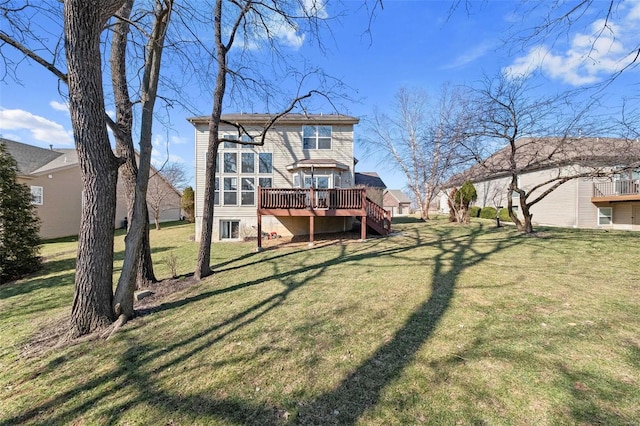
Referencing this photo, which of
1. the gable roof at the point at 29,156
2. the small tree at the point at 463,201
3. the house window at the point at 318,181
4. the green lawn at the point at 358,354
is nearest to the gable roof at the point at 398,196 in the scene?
the small tree at the point at 463,201

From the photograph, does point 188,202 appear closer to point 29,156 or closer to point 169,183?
point 169,183

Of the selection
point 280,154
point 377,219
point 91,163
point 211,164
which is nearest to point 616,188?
point 377,219

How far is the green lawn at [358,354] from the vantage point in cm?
238

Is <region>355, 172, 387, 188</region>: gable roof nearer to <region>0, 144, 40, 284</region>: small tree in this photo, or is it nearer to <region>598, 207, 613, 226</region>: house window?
<region>598, 207, 613, 226</region>: house window

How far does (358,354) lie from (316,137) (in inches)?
490

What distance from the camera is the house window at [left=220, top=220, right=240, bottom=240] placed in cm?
1423

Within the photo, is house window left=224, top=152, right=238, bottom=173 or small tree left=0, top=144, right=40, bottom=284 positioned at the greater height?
house window left=224, top=152, right=238, bottom=173

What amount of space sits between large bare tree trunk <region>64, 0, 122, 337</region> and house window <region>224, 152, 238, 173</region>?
10163 millimetres

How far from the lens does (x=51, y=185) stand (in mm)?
17000

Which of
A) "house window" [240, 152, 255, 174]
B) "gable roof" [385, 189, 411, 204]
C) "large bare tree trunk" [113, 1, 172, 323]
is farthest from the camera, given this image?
"gable roof" [385, 189, 411, 204]

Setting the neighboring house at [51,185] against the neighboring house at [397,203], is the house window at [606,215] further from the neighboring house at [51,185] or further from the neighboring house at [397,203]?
the neighboring house at [397,203]

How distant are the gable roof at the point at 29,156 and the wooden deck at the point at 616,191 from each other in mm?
35628

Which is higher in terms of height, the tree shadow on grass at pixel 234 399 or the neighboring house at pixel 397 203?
the neighboring house at pixel 397 203

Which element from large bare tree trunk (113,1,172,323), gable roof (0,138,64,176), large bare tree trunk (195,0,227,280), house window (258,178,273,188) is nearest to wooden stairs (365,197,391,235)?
house window (258,178,273,188)
